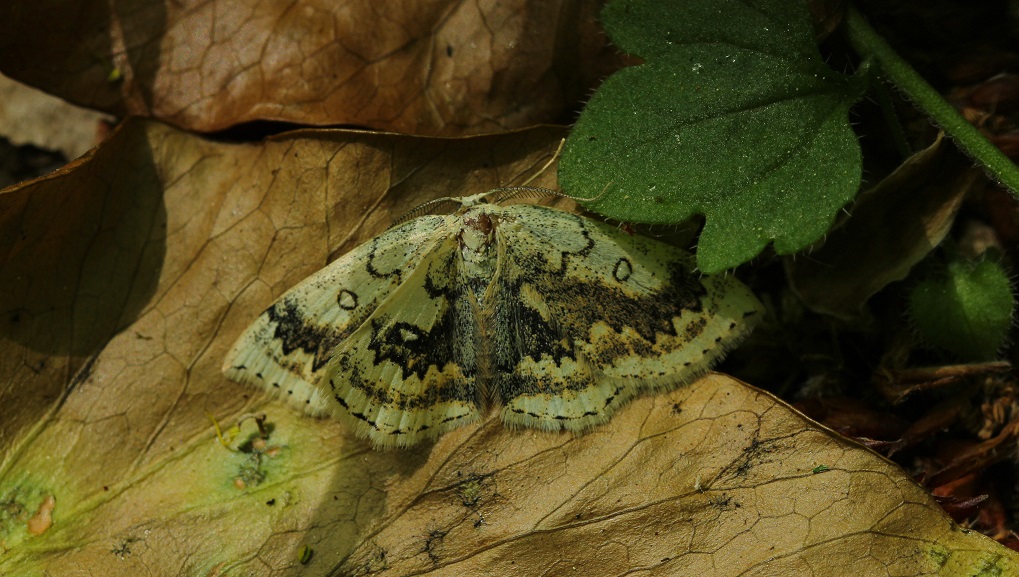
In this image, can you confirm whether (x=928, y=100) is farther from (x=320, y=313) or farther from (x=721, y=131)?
(x=320, y=313)

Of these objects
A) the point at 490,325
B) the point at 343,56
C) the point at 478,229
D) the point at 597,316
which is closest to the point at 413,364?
the point at 490,325

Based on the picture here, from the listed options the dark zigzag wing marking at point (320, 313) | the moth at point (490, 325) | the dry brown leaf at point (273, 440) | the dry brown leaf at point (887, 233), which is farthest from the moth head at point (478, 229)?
the dry brown leaf at point (887, 233)

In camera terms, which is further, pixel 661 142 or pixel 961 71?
pixel 961 71

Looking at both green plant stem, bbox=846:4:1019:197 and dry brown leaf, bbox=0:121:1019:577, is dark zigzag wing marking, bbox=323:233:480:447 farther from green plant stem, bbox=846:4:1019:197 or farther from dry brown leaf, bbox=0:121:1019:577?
green plant stem, bbox=846:4:1019:197

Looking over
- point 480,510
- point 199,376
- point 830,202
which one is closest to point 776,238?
point 830,202

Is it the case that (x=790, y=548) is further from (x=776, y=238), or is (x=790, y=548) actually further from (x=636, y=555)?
(x=776, y=238)

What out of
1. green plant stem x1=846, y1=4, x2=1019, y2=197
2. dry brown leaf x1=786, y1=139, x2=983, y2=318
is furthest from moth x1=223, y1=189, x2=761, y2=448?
green plant stem x1=846, y1=4, x2=1019, y2=197

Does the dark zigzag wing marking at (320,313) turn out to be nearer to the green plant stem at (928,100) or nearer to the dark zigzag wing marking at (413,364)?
the dark zigzag wing marking at (413,364)
